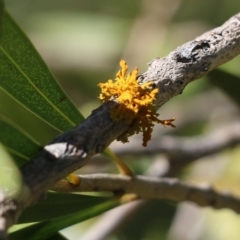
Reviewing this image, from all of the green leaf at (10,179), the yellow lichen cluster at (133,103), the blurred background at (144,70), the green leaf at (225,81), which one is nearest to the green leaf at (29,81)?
the yellow lichen cluster at (133,103)

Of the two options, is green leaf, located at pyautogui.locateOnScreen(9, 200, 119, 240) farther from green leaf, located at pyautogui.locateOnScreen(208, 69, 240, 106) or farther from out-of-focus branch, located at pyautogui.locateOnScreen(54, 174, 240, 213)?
green leaf, located at pyautogui.locateOnScreen(208, 69, 240, 106)

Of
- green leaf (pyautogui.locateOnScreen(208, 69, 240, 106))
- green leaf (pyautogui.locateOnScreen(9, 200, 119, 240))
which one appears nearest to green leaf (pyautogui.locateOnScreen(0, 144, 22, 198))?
green leaf (pyautogui.locateOnScreen(9, 200, 119, 240))

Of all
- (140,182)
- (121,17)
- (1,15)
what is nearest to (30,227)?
(140,182)

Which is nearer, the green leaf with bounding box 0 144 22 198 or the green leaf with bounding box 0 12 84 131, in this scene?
the green leaf with bounding box 0 144 22 198

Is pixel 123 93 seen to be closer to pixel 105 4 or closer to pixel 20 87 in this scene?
pixel 20 87

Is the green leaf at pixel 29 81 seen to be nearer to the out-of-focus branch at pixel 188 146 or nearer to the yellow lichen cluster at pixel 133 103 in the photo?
the yellow lichen cluster at pixel 133 103

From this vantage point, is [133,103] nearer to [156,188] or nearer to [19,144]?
[19,144]
